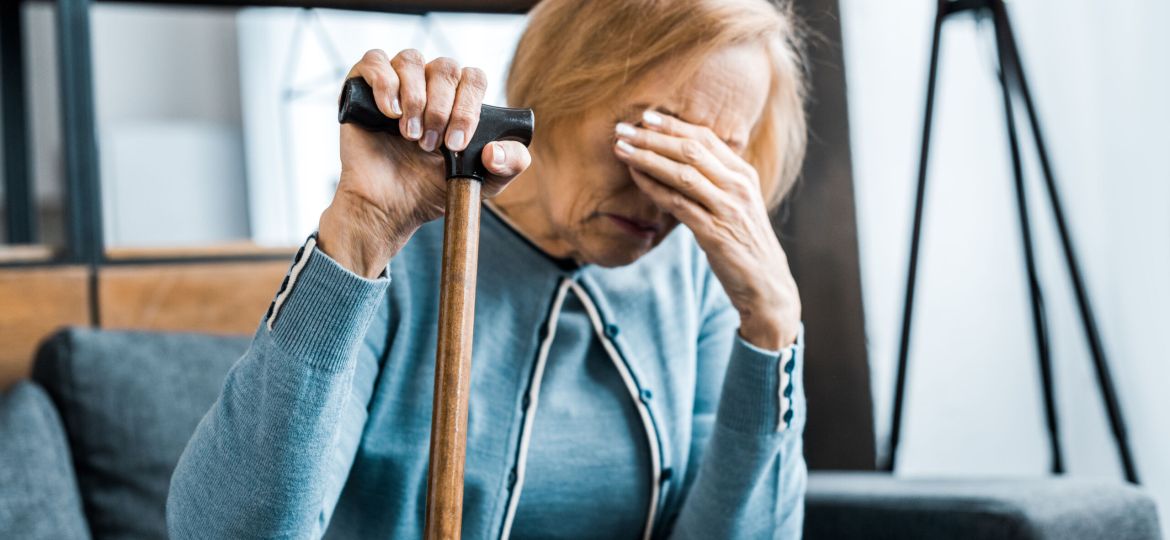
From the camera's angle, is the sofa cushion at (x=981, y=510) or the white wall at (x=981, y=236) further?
the white wall at (x=981, y=236)

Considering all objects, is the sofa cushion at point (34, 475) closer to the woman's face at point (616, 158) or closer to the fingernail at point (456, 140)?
the woman's face at point (616, 158)

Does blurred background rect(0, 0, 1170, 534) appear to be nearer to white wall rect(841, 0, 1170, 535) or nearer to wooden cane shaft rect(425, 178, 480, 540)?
white wall rect(841, 0, 1170, 535)

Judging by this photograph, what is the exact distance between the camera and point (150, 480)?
131cm

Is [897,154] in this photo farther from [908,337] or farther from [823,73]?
[908,337]

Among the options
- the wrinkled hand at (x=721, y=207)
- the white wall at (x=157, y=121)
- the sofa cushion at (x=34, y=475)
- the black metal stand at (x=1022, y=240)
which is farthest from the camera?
the white wall at (x=157, y=121)

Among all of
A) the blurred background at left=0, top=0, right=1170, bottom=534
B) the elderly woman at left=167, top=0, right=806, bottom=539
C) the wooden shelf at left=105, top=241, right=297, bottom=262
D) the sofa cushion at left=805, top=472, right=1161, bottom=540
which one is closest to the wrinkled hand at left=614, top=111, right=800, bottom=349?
the elderly woman at left=167, top=0, right=806, bottom=539

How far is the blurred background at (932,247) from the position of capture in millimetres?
1485

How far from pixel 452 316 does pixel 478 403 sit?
33cm

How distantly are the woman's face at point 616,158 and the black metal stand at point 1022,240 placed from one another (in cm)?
67

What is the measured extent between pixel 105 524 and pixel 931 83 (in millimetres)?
1277

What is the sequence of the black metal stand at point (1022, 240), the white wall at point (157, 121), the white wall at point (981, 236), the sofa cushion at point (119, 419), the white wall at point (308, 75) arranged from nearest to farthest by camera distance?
1. the sofa cushion at point (119, 419)
2. the black metal stand at point (1022, 240)
3. the white wall at point (981, 236)
4. the white wall at point (308, 75)
5. the white wall at point (157, 121)

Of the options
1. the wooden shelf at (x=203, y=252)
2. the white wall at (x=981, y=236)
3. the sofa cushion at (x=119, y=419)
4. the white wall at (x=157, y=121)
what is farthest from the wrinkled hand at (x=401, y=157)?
the white wall at (x=157, y=121)

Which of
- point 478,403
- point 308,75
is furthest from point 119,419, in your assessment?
point 308,75

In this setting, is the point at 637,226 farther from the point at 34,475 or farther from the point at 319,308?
the point at 34,475
